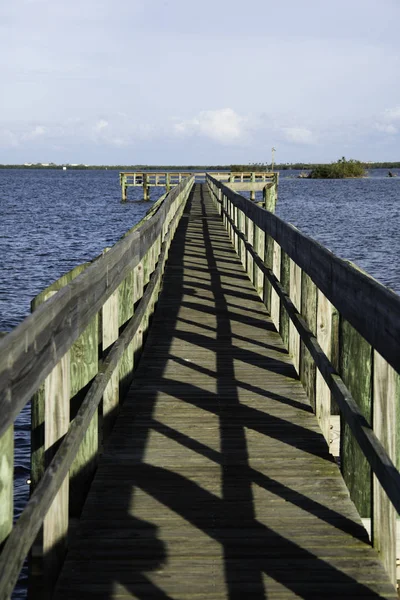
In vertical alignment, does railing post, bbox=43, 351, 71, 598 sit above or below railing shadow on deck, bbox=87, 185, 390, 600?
above

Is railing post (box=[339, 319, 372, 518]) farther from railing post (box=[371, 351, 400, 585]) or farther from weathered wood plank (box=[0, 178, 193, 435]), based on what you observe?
weathered wood plank (box=[0, 178, 193, 435])

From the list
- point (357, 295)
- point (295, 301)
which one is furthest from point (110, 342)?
point (295, 301)

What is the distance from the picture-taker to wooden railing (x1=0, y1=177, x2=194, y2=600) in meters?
2.25

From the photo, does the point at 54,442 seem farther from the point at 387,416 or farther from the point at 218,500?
the point at 387,416

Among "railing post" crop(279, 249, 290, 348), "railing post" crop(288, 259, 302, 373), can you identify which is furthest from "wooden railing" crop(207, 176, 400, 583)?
"railing post" crop(279, 249, 290, 348)

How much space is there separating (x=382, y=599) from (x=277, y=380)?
3.24 meters

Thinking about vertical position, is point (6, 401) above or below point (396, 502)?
above

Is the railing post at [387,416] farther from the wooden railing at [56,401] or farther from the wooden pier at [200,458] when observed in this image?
the wooden railing at [56,401]

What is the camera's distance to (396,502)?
106 inches

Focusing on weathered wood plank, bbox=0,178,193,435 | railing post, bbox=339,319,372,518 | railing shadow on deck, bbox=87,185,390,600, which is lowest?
railing shadow on deck, bbox=87,185,390,600

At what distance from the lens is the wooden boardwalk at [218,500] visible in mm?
3213

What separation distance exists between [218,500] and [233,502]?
0.07 metres

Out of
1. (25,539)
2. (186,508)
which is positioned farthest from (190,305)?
(25,539)

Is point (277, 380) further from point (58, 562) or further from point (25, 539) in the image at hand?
point (25, 539)
